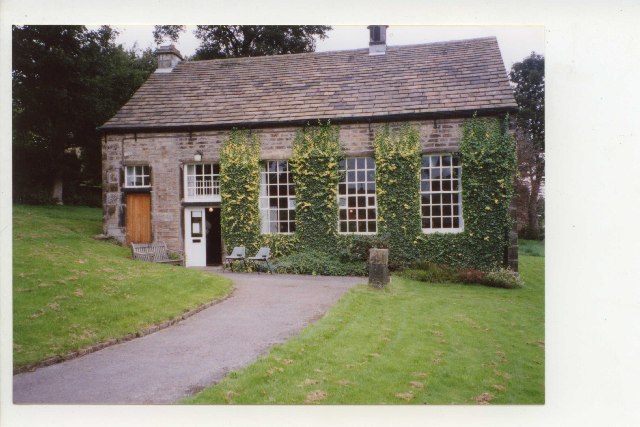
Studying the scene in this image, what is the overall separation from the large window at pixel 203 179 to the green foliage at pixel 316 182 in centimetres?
173

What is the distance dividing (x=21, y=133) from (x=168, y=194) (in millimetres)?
4391

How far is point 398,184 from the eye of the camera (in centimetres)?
830

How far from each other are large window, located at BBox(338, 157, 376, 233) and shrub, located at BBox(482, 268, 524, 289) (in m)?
2.63

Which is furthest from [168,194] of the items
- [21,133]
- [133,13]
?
[133,13]

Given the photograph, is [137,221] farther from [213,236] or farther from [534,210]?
[534,210]

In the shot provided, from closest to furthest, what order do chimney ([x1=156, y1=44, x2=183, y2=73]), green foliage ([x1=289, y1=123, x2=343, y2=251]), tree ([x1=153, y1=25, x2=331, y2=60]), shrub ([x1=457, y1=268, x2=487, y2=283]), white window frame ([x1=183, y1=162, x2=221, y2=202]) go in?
tree ([x1=153, y1=25, x2=331, y2=60]) < shrub ([x1=457, y1=268, x2=487, y2=283]) < chimney ([x1=156, y1=44, x2=183, y2=73]) < green foliage ([x1=289, y1=123, x2=343, y2=251]) < white window frame ([x1=183, y1=162, x2=221, y2=202])

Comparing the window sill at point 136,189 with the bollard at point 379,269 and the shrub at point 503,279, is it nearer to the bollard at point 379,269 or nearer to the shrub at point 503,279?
the bollard at point 379,269

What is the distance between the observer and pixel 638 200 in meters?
4.55

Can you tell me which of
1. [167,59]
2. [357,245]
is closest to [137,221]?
[167,59]

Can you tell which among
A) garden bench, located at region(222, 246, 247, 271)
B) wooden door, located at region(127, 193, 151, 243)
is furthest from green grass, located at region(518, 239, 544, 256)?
wooden door, located at region(127, 193, 151, 243)

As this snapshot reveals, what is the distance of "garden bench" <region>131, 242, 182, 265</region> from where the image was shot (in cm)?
858

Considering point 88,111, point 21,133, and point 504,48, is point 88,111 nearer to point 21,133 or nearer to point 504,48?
point 21,133

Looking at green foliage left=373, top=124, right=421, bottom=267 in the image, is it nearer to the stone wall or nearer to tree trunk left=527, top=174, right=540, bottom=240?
the stone wall

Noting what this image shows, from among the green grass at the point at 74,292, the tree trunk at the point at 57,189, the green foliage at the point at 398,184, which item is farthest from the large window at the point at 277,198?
the tree trunk at the point at 57,189
